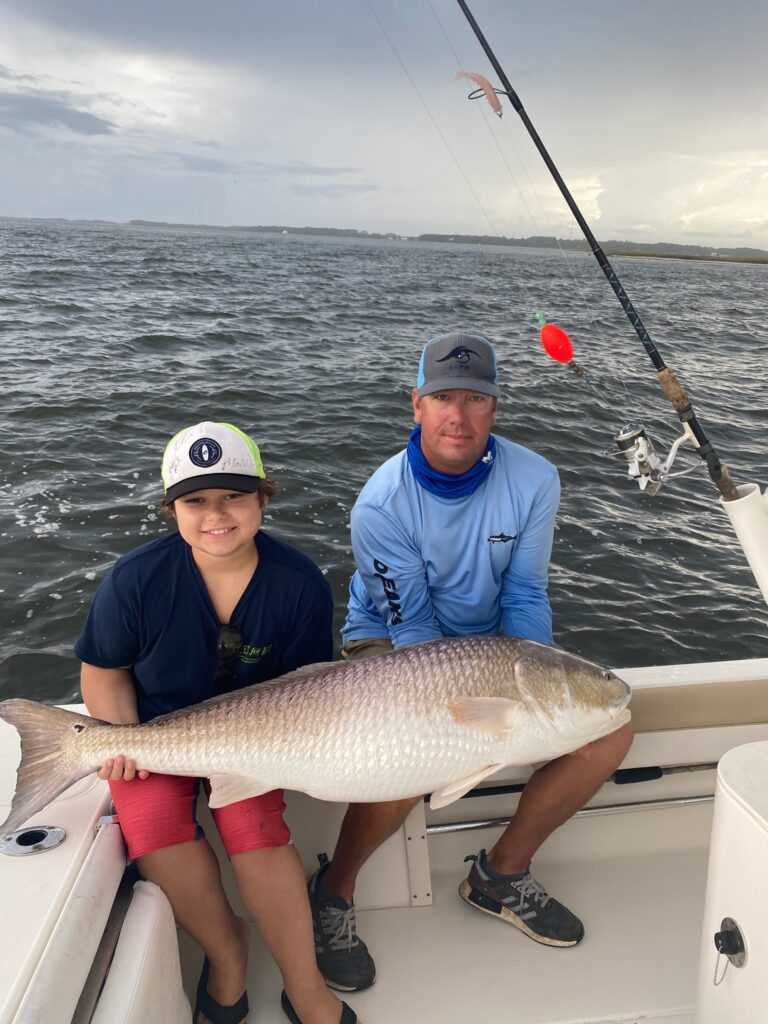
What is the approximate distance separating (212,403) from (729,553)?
308 inches

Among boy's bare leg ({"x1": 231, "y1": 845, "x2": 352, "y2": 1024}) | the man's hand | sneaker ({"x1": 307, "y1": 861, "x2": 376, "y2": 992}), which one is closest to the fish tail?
the man's hand

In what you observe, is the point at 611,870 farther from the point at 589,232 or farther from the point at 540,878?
the point at 589,232

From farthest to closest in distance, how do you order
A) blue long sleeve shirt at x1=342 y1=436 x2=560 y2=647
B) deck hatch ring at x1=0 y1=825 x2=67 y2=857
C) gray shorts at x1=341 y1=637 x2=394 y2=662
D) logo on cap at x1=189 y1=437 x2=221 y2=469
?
gray shorts at x1=341 y1=637 x2=394 y2=662 < blue long sleeve shirt at x1=342 y1=436 x2=560 y2=647 < logo on cap at x1=189 y1=437 x2=221 y2=469 < deck hatch ring at x1=0 y1=825 x2=67 y2=857

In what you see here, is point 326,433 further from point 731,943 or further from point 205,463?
point 731,943

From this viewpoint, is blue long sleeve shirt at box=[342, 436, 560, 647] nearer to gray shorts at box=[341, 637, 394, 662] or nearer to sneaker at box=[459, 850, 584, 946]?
gray shorts at box=[341, 637, 394, 662]

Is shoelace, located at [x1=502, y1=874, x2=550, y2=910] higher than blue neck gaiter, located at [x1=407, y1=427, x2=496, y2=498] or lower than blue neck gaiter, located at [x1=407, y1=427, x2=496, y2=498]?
lower

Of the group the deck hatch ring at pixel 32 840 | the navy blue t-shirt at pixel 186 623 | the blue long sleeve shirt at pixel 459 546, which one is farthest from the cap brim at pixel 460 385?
the deck hatch ring at pixel 32 840

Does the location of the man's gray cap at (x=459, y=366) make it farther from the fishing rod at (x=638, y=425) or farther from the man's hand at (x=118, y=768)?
the man's hand at (x=118, y=768)

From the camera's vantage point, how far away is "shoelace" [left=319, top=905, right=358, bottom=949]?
2629 millimetres

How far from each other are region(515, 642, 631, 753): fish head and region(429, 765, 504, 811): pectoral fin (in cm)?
22

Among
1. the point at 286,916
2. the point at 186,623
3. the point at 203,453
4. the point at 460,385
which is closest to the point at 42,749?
the point at 186,623

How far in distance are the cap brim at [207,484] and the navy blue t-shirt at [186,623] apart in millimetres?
239

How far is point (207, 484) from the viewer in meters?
2.37

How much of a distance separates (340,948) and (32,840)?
3.81ft
